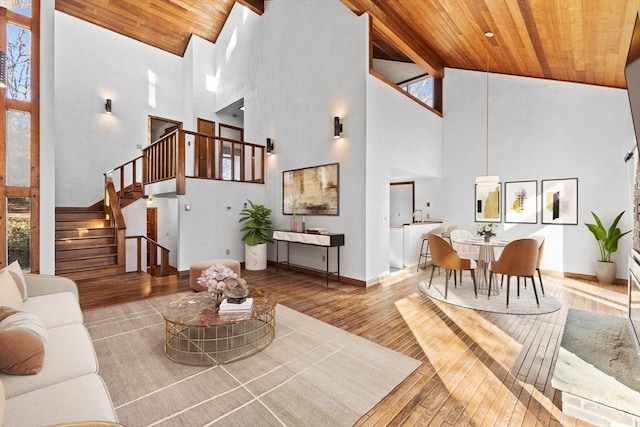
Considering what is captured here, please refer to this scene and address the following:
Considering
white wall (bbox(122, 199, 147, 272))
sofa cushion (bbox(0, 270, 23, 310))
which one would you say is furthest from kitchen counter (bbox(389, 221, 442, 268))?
white wall (bbox(122, 199, 147, 272))

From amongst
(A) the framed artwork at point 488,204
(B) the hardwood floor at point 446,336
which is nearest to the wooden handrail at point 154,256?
(B) the hardwood floor at point 446,336

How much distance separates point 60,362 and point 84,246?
17.2ft

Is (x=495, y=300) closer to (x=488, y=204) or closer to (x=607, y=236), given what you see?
(x=607, y=236)

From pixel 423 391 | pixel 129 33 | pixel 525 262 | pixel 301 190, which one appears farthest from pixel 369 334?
pixel 129 33

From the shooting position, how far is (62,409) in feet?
4.12

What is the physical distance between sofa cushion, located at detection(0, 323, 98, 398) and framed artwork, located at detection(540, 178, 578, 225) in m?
7.01

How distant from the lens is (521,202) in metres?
5.91

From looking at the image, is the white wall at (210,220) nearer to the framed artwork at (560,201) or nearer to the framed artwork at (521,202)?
the framed artwork at (521,202)

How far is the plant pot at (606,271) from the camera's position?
15.9 ft

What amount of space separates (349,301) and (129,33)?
9671mm

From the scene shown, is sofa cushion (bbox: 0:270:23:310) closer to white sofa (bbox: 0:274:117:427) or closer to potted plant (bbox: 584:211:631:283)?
white sofa (bbox: 0:274:117:427)

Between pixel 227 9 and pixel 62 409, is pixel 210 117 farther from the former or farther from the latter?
pixel 62 409

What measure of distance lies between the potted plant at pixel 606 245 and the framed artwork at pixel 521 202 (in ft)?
2.98

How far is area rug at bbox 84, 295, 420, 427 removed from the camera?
6.10ft
